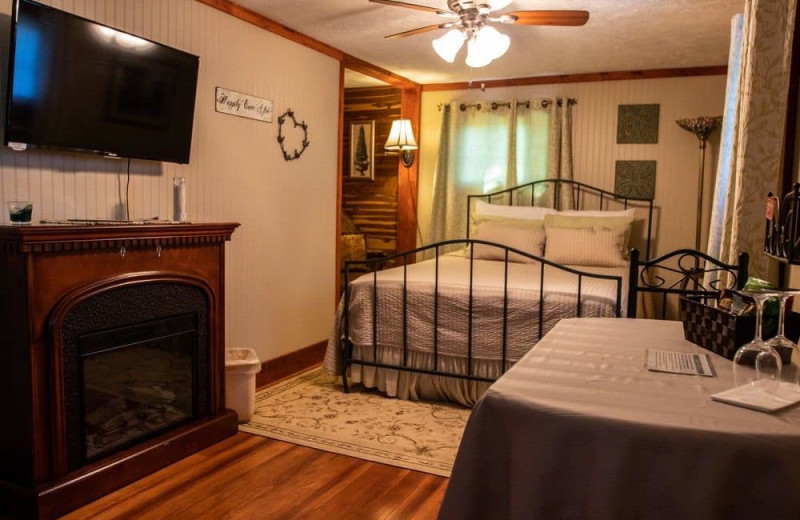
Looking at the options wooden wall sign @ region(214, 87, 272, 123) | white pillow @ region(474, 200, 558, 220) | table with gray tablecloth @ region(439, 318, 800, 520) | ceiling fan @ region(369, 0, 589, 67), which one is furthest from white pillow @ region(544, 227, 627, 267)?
table with gray tablecloth @ region(439, 318, 800, 520)

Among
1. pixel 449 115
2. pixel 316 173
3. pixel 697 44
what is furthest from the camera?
pixel 449 115

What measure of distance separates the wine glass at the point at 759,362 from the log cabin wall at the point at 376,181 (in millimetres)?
4589

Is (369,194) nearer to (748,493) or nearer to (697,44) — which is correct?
(697,44)

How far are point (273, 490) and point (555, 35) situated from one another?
3030mm

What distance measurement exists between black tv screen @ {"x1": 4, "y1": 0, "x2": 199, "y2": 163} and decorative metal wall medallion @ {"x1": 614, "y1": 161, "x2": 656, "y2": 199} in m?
3.38

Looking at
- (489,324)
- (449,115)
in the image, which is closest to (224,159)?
(489,324)

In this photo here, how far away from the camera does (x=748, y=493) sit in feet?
3.25

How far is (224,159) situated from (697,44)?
305 cm

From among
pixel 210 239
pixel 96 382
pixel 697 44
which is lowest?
pixel 96 382

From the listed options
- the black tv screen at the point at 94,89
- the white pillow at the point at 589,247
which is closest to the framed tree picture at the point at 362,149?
the white pillow at the point at 589,247

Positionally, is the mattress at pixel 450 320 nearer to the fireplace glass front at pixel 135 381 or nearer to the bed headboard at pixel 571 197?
the fireplace glass front at pixel 135 381

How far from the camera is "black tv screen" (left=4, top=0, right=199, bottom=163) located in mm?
2234

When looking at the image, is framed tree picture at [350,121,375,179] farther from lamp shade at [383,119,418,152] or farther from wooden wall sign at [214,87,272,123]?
wooden wall sign at [214,87,272,123]

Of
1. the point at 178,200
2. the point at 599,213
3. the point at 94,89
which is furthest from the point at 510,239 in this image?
the point at 94,89
